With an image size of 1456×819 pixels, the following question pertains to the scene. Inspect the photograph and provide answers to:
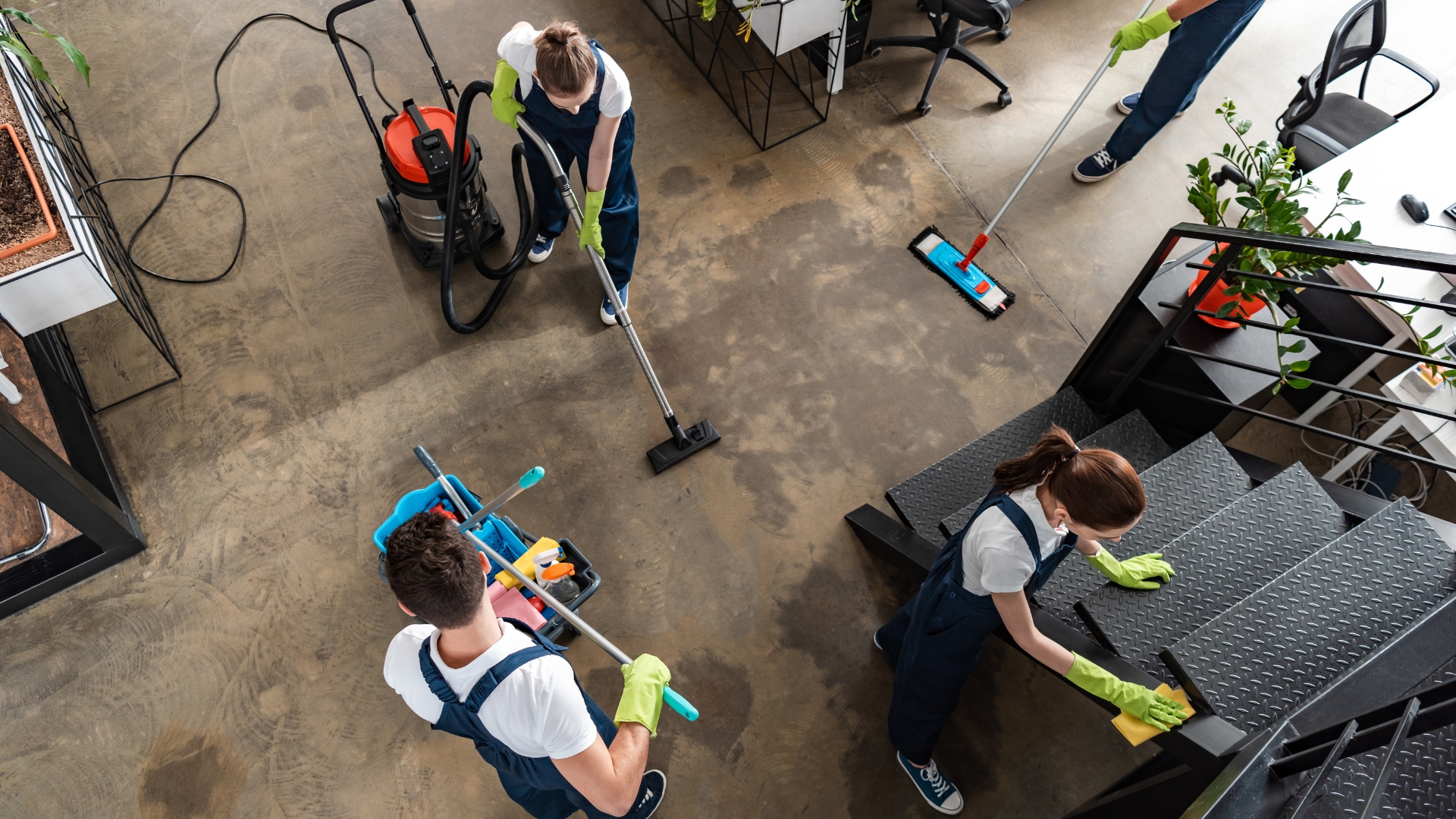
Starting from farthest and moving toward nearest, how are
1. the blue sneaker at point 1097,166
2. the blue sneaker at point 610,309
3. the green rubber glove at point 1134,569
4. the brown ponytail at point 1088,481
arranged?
the blue sneaker at point 1097,166 → the blue sneaker at point 610,309 → the green rubber glove at point 1134,569 → the brown ponytail at point 1088,481

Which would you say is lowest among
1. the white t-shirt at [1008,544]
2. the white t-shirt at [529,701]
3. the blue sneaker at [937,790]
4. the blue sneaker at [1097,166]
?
the blue sneaker at [937,790]

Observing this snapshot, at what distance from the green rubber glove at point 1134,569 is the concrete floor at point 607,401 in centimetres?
73

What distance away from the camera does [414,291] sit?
137 inches

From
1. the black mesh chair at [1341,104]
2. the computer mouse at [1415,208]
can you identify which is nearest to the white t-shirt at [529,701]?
the computer mouse at [1415,208]

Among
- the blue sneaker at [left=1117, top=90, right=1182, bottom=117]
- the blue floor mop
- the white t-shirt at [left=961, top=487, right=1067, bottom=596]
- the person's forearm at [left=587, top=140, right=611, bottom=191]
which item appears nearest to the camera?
the white t-shirt at [left=961, top=487, right=1067, bottom=596]

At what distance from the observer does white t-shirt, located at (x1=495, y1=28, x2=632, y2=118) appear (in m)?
2.48

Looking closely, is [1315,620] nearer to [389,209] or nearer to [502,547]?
[502,547]

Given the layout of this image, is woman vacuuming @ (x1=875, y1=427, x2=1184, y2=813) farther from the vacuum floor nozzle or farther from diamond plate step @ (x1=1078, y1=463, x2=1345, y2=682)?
the vacuum floor nozzle

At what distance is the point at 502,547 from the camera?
255 cm

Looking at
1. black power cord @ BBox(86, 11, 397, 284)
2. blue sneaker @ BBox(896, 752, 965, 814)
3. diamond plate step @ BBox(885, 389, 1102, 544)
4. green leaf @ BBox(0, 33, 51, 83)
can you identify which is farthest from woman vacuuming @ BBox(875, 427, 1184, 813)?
green leaf @ BBox(0, 33, 51, 83)

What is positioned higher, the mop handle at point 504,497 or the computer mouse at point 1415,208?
the computer mouse at point 1415,208

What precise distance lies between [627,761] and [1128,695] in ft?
3.83

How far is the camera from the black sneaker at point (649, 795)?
2.50 meters

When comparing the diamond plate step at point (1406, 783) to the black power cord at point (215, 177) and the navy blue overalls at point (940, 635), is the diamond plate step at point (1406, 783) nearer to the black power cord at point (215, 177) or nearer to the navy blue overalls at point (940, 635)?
the navy blue overalls at point (940, 635)
